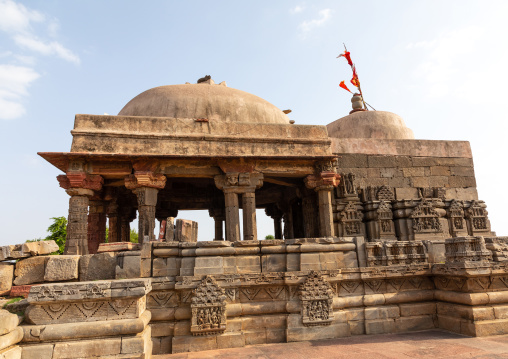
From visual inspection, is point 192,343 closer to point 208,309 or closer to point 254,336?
point 208,309

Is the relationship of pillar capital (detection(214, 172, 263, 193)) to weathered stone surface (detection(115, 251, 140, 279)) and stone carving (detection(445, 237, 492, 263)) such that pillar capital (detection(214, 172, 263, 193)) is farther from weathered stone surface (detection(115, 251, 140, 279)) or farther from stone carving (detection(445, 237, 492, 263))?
stone carving (detection(445, 237, 492, 263))

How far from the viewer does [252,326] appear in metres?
5.07

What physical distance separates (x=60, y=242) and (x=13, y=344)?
21853 mm

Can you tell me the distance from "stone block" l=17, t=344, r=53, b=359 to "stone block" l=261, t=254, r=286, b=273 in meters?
Result: 2.80

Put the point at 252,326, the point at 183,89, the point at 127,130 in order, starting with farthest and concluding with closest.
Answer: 1. the point at 183,89
2. the point at 127,130
3. the point at 252,326

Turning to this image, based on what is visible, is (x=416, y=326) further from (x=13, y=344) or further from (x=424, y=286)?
(x=13, y=344)

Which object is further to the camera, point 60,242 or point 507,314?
point 60,242

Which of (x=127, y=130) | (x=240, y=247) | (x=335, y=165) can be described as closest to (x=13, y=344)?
(x=240, y=247)

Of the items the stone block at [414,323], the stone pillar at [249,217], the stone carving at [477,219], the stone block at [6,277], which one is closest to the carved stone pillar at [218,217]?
the stone pillar at [249,217]

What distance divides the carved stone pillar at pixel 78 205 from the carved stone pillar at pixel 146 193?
36.9 inches

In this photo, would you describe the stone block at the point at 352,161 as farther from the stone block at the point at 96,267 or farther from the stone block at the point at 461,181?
the stone block at the point at 96,267

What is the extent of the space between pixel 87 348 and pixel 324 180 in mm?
7440

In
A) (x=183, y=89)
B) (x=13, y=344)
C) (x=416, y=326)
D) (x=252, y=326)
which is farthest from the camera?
(x=183, y=89)

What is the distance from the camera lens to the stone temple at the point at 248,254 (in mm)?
4008
